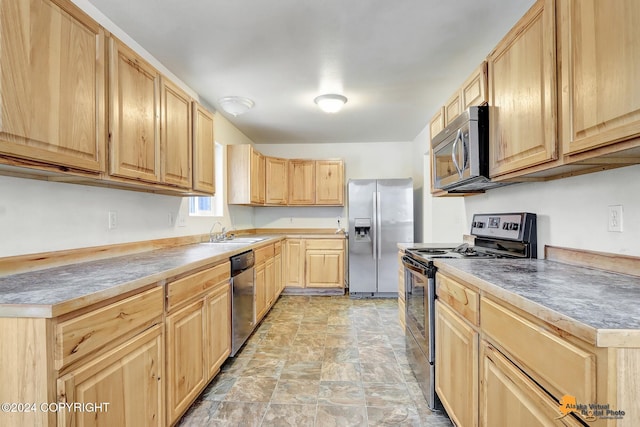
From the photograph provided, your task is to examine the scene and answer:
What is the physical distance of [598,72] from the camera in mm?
1037

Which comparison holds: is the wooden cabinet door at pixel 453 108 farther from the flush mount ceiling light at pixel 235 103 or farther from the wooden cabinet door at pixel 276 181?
the wooden cabinet door at pixel 276 181

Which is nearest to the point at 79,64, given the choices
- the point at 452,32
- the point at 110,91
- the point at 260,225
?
the point at 110,91

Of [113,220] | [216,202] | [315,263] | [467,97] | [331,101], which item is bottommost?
[315,263]

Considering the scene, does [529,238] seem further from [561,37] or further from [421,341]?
[561,37]

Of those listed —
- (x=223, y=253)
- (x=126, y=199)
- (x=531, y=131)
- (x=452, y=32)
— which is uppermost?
(x=452, y=32)

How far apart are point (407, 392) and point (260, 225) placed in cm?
377

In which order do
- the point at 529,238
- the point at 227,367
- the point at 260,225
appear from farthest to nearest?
1. the point at 260,225
2. the point at 227,367
3. the point at 529,238

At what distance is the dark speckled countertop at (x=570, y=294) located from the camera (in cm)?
70

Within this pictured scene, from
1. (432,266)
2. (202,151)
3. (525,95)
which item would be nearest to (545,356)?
(432,266)

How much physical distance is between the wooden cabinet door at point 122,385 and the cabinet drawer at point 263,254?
Answer: 1650mm

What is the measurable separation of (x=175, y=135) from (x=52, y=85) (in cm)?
93

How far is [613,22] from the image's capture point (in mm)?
981

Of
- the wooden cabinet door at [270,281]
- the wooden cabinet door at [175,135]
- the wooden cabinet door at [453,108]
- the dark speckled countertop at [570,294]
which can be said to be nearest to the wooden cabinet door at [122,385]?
the wooden cabinet door at [175,135]

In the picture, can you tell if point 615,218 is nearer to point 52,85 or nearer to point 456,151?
point 456,151
